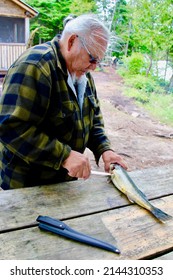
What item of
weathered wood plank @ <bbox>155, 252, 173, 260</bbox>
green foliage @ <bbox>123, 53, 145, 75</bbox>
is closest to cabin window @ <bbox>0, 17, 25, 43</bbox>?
green foliage @ <bbox>123, 53, 145, 75</bbox>

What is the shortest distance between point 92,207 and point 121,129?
485cm

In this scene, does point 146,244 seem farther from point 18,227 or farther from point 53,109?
point 53,109

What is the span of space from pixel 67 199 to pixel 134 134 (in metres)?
4.65

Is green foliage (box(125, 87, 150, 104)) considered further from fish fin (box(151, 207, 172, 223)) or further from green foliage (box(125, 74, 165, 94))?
fish fin (box(151, 207, 172, 223))

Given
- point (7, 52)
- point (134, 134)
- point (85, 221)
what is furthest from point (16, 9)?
point (85, 221)

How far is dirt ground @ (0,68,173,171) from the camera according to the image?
4.37 metres

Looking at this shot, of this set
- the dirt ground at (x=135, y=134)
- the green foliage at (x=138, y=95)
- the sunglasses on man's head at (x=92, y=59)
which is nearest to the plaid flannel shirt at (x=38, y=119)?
the sunglasses on man's head at (x=92, y=59)

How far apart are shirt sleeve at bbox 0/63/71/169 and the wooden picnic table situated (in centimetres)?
18

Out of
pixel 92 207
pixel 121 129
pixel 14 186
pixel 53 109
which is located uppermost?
pixel 53 109

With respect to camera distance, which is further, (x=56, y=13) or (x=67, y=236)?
(x=56, y=13)

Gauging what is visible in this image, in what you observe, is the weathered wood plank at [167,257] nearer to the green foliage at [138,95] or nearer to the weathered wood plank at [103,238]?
the weathered wood plank at [103,238]

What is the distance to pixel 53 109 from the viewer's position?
1184mm

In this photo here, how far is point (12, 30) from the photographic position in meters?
10.0
